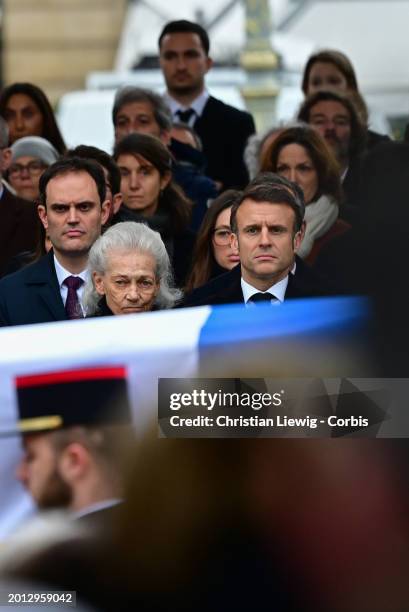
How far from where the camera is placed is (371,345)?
4758 mm

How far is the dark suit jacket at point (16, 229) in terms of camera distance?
27.0 feet

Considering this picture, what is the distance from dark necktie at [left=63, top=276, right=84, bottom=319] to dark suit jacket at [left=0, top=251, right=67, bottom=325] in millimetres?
23

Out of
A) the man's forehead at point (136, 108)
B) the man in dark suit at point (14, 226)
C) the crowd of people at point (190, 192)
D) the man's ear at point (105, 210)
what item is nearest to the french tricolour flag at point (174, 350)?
the crowd of people at point (190, 192)

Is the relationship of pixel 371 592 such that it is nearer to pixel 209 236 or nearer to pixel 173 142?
pixel 209 236

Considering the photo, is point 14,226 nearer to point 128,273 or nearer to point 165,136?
point 165,136

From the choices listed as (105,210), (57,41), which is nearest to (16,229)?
(105,210)

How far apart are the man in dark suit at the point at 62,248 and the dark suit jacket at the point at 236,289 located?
18.0 inches

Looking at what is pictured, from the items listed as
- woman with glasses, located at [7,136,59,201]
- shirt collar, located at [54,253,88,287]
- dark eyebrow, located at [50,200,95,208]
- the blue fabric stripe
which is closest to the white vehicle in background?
woman with glasses, located at [7,136,59,201]

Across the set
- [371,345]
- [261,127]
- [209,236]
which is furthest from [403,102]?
[371,345]

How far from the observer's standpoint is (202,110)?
33.7 feet

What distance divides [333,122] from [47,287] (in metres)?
2.84

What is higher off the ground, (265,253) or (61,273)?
(265,253)

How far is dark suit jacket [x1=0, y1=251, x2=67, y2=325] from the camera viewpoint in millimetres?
6559

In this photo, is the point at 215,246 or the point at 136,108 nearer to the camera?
the point at 215,246
